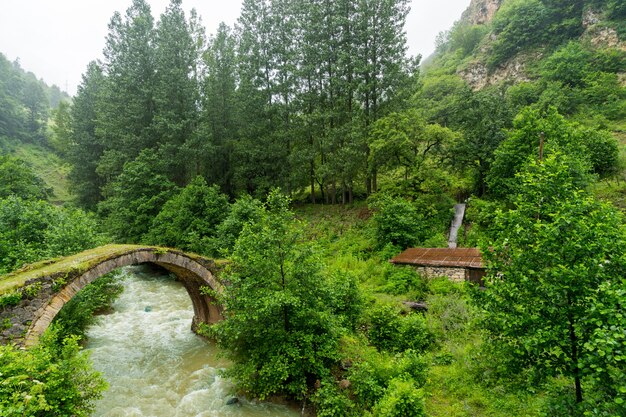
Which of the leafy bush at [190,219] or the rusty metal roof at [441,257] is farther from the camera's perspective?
the leafy bush at [190,219]

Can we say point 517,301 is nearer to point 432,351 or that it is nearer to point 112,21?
point 432,351

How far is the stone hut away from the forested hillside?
41.5 inches

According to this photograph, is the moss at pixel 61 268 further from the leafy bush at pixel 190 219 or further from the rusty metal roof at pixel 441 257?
the rusty metal roof at pixel 441 257

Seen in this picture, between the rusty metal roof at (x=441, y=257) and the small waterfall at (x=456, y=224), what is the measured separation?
2491mm

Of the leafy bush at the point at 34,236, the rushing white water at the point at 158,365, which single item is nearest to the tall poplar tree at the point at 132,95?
the leafy bush at the point at 34,236

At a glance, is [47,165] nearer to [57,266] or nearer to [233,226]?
[233,226]

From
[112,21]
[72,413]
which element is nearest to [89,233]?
[72,413]

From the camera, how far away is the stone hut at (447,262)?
16.7 m

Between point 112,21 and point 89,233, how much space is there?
3274 centimetres

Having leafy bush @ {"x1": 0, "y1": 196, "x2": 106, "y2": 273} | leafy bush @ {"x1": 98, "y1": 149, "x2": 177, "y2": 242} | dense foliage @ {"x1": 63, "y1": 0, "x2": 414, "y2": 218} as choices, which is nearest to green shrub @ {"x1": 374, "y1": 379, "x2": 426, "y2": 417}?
leafy bush @ {"x1": 0, "y1": 196, "x2": 106, "y2": 273}

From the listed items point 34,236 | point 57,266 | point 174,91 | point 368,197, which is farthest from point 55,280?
point 174,91

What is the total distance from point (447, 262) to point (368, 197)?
8677mm

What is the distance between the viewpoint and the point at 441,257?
18062mm

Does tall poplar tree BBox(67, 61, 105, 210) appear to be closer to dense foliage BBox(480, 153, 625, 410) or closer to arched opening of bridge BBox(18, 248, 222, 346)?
arched opening of bridge BBox(18, 248, 222, 346)
